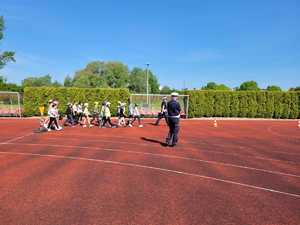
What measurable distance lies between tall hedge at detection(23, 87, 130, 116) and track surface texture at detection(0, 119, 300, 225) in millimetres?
17565

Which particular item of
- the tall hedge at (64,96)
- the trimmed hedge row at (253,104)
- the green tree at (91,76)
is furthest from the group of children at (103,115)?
the green tree at (91,76)

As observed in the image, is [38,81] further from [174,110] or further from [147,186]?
[147,186]

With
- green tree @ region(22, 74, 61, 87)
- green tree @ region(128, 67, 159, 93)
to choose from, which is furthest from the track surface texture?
green tree @ region(22, 74, 61, 87)

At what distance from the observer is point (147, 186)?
5.97 m

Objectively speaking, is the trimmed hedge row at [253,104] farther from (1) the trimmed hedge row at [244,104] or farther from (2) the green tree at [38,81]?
(2) the green tree at [38,81]

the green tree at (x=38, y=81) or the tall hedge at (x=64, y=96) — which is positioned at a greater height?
the green tree at (x=38, y=81)

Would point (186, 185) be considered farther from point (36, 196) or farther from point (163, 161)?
point (36, 196)

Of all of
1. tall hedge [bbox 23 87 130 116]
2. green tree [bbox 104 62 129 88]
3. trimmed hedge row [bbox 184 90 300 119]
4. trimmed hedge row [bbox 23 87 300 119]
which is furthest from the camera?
green tree [bbox 104 62 129 88]

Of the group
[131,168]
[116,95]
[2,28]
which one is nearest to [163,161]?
[131,168]

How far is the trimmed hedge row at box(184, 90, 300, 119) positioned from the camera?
101 ft

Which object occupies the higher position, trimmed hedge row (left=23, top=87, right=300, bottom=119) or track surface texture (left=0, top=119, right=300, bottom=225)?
trimmed hedge row (left=23, top=87, right=300, bottom=119)

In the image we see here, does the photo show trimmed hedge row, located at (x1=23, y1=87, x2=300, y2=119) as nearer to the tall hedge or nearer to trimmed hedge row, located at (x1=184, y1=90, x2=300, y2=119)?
trimmed hedge row, located at (x1=184, y1=90, x2=300, y2=119)

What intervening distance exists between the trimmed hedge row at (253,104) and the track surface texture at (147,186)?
20.4 metres

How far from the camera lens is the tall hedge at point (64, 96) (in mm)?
27078
